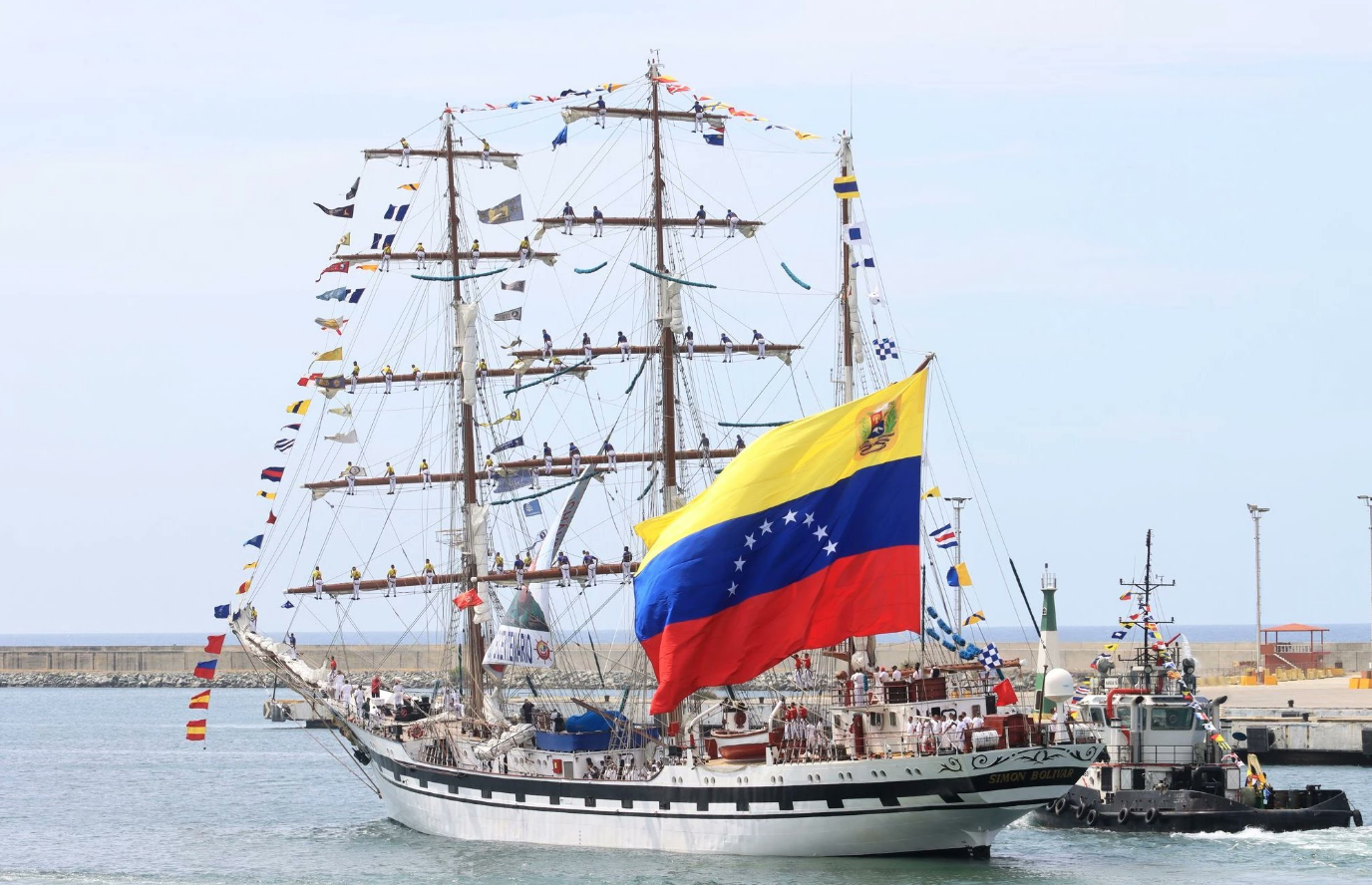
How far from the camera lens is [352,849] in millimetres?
59156

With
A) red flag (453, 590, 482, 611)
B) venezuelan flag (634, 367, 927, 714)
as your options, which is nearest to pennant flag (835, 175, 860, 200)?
venezuelan flag (634, 367, 927, 714)

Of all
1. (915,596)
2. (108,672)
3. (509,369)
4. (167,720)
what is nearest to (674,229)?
(509,369)

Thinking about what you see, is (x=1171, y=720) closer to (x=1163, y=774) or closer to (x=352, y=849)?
(x=1163, y=774)

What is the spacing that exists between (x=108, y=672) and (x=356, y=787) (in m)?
113

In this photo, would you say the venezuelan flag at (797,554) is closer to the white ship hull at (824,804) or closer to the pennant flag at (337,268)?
the white ship hull at (824,804)

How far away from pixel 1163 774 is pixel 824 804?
14.6m

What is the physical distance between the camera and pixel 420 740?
→ 63.4 meters

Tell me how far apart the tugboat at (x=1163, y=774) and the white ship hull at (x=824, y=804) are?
7765 mm

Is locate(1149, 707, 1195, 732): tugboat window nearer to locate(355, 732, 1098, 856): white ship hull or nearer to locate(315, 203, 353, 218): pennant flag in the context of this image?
locate(355, 732, 1098, 856): white ship hull

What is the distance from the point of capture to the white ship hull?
48844 millimetres

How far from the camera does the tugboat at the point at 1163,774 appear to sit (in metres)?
57.1

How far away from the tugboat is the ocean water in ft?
2.79

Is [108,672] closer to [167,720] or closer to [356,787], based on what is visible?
[167,720]

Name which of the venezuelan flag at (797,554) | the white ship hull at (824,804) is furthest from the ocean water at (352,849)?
the venezuelan flag at (797,554)
